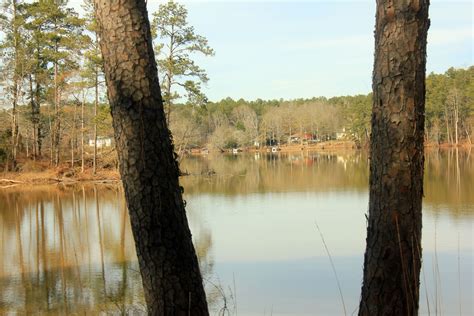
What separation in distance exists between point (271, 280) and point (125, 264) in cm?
276

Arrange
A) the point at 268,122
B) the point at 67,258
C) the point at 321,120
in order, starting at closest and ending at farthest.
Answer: the point at 67,258 < the point at 321,120 < the point at 268,122

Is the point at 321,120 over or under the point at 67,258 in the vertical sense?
over

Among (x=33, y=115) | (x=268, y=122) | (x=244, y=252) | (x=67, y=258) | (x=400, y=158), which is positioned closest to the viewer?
(x=400, y=158)

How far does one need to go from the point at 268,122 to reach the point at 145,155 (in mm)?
83940

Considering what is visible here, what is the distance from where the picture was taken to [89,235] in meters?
12.1

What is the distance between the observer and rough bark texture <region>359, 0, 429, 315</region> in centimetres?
210

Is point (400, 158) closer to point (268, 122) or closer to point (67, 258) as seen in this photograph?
point (67, 258)

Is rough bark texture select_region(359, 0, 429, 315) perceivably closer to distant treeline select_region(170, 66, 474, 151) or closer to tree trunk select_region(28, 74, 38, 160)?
tree trunk select_region(28, 74, 38, 160)

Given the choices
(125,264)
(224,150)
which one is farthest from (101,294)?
(224,150)

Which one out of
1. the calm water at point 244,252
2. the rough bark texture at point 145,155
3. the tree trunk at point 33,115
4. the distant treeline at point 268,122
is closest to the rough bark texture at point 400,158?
the calm water at point 244,252

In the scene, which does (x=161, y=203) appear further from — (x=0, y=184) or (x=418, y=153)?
(x=0, y=184)

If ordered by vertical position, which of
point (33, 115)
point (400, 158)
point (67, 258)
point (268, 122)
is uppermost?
point (268, 122)

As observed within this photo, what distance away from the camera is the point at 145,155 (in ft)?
7.00

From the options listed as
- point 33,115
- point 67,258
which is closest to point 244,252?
point 67,258
